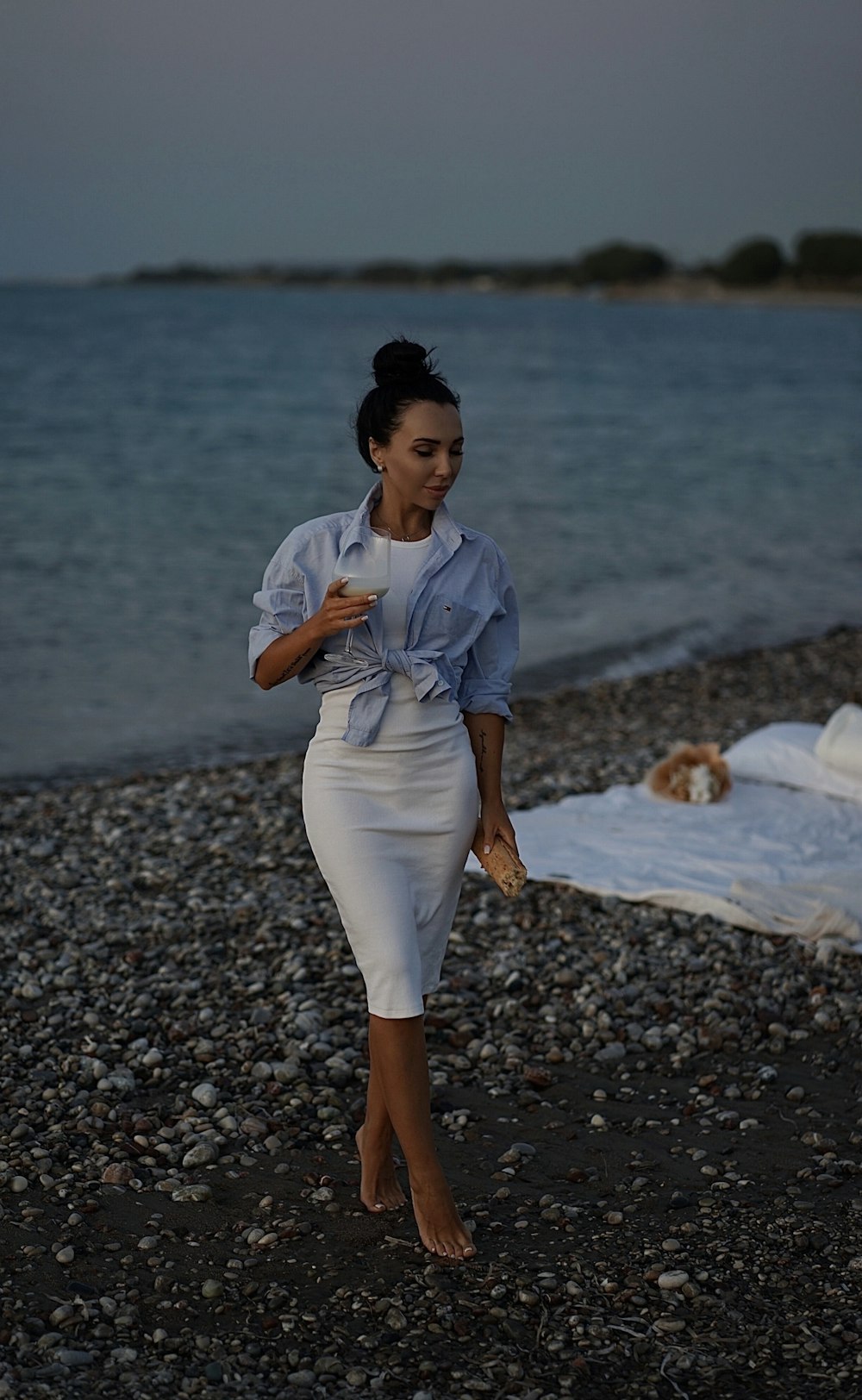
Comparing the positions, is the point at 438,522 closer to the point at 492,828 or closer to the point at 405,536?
the point at 405,536

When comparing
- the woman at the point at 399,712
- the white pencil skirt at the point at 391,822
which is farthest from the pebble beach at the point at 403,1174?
the white pencil skirt at the point at 391,822

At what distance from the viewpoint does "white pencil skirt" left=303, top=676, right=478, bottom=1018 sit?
4055mm

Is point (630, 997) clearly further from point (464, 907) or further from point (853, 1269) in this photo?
point (853, 1269)

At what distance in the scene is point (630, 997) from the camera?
20.6 ft

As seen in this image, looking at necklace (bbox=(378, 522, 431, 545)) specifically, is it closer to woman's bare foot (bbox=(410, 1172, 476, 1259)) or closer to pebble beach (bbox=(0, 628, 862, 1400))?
woman's bare foot (bbox=(410, 1172, 476, 1259))

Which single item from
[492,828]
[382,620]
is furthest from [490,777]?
[382,620]

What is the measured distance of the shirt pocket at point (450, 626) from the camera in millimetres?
4168

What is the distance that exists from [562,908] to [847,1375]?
11.9 feet

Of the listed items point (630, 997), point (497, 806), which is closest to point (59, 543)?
point (630, 997)

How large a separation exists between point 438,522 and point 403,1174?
90.1 inches

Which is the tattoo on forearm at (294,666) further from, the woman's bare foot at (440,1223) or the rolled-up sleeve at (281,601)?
the woman's bare foot at (440,1223)

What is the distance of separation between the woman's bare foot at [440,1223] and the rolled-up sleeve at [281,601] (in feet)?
5.47

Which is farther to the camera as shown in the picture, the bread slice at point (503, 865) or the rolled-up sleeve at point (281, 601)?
the bread slice at point (503, 865)

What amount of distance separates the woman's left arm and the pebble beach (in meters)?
1.28
